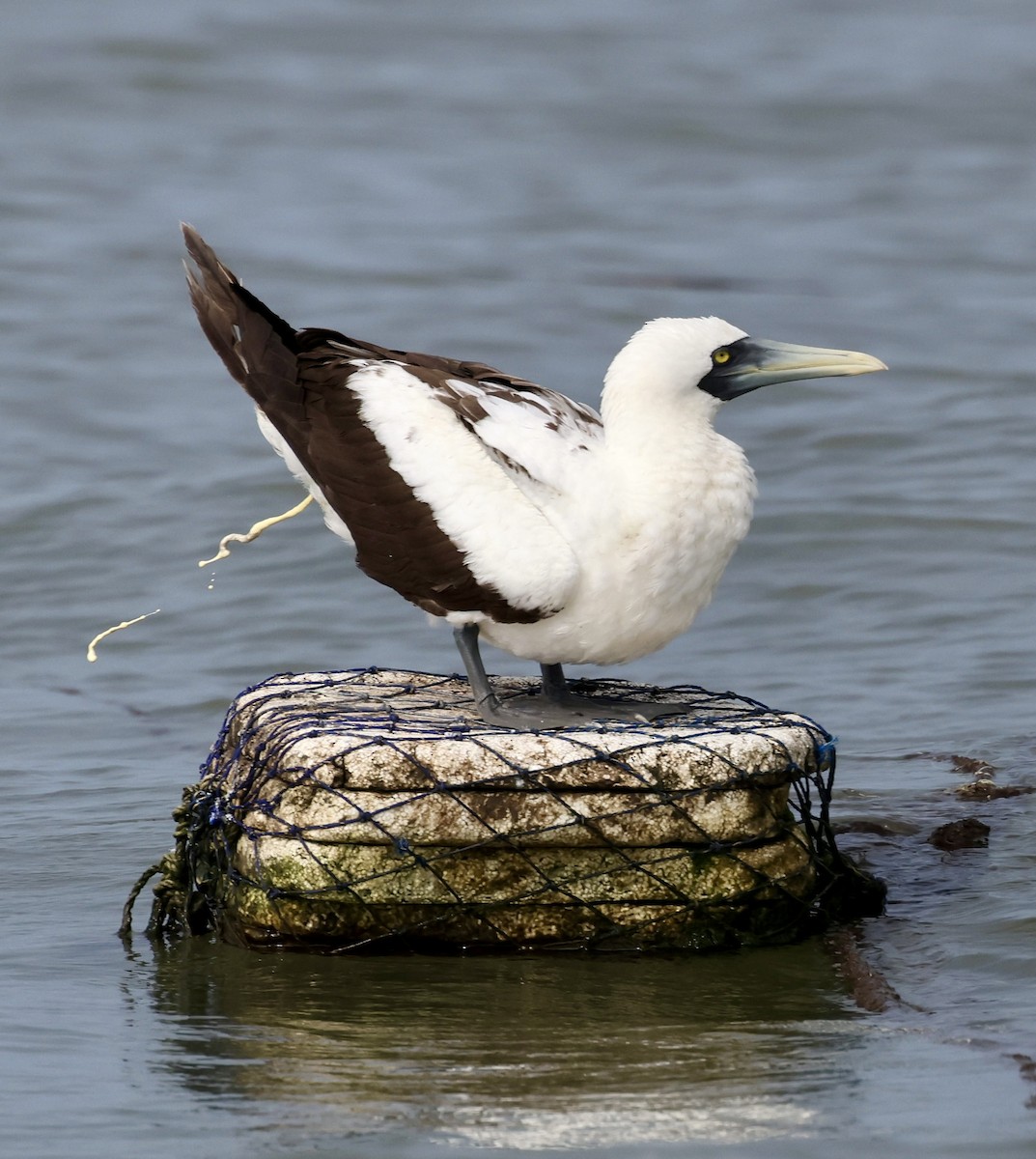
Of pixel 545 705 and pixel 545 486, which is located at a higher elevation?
pixel 545 486

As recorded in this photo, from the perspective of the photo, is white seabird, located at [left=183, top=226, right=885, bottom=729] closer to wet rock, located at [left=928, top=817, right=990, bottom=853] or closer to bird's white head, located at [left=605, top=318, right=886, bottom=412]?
bird's white head, located at [left=605, top=318, right=886, bottom=412]

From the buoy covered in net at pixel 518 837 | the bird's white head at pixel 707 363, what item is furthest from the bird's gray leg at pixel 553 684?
the bird's white head at pixel 707 363

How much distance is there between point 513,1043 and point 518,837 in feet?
2.23

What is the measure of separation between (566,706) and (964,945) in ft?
4.60

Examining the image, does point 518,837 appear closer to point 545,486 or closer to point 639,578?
point 639,578

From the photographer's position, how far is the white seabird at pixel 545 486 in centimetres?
552

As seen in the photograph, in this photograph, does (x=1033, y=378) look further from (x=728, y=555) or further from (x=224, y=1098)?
(x=224, y=1098)

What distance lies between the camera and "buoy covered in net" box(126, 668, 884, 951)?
526cm

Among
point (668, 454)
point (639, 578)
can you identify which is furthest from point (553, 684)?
point (668, 454)

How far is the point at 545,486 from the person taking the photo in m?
5.56

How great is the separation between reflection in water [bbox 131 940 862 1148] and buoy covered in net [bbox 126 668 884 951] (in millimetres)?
100

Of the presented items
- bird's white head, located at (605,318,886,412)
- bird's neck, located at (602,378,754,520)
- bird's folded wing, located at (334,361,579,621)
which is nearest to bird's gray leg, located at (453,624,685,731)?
bird's folded wing, located at (334,361,579,621)

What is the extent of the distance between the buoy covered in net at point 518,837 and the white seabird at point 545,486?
35 centimetres

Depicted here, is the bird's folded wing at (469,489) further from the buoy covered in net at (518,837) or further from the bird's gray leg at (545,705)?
the buoy covered in net at (518,837)
